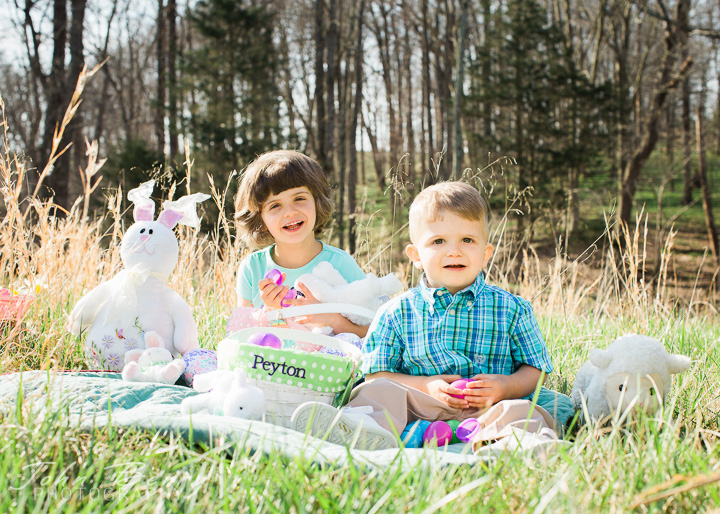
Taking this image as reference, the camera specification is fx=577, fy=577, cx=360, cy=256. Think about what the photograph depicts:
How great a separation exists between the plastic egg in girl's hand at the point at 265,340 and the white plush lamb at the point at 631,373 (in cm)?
97

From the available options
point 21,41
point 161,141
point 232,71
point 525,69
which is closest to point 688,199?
point 525,69

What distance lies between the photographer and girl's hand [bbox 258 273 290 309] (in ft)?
7.88

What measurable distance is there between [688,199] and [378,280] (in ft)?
69.7

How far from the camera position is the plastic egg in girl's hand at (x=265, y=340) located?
1.90 metres

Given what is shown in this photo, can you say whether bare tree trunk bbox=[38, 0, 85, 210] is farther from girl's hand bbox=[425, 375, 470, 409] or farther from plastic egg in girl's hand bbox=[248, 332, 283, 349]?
girl's hand bbox=[425, 375, 470, 409]

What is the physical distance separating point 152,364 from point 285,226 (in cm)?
81

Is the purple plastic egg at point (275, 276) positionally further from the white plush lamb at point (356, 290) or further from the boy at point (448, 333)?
the boy at point (448, 333)

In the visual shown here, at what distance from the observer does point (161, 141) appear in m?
12.3

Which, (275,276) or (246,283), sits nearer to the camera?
(275,276)

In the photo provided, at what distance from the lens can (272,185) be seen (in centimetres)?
257

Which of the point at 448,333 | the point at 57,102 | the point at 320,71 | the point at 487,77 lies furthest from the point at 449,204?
the point at 487,77

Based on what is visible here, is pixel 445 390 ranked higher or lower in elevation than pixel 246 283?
lower

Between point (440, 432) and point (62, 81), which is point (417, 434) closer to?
point (440, 432)

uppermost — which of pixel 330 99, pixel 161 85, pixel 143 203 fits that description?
pixel 161 85
